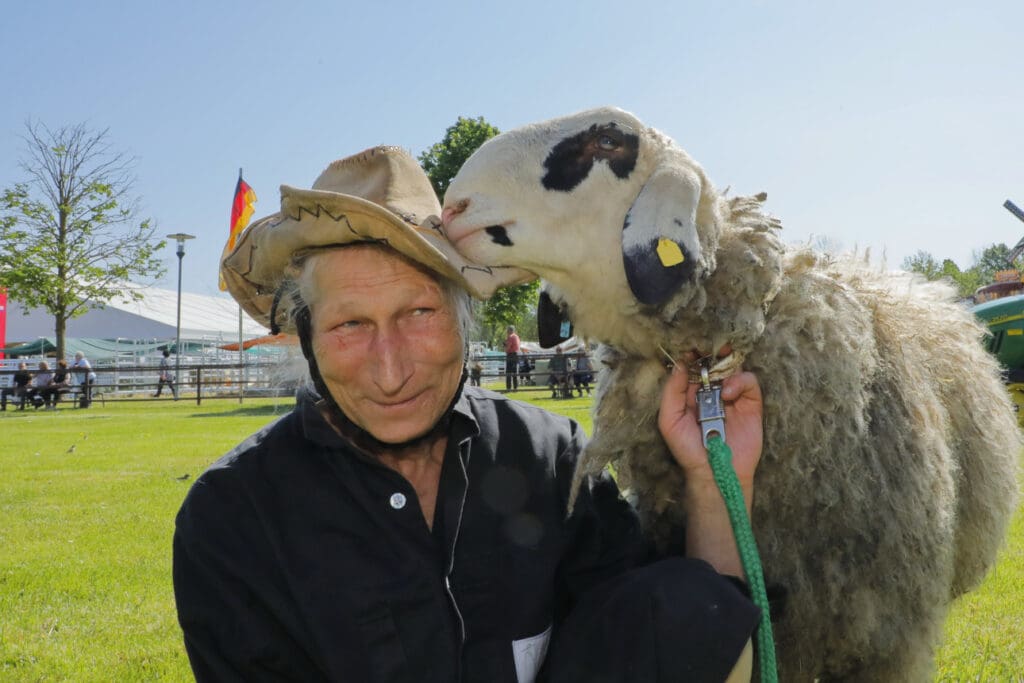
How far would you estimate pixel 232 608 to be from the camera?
159cm

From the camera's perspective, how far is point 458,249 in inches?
72.2

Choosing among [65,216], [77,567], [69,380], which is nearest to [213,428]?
[77,567]

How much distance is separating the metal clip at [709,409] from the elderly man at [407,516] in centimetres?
6

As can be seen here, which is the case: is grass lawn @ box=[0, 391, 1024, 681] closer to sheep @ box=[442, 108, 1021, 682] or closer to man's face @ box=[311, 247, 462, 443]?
sheep @ box=[442, 108, 1021, 682]

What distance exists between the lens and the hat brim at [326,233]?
5.48 ft

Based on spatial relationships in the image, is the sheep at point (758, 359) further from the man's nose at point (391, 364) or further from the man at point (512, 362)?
the man at point (512, 362)

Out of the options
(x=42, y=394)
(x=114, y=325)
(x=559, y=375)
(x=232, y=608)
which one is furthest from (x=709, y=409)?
(x=114, y=325)

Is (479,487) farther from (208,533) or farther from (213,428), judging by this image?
(213,428)

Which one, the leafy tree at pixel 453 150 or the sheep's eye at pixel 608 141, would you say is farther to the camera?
the leafy tree at pixel 453 150

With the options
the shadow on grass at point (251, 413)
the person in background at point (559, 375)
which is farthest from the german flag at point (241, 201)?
the person in background at point (559, 375)

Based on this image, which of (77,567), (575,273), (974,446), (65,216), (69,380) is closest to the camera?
(575,273)

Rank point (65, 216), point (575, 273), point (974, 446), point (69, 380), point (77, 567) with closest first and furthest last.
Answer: point (575, 273) → point (974, 446) → point (77, 567) → point (69, 380) → point (65, 216)

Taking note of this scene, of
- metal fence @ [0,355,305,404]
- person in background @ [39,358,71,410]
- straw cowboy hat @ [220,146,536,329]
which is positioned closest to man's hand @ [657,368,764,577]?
straw cowboy hat @ [220,146,536,329]

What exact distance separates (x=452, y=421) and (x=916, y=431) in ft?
3.85
